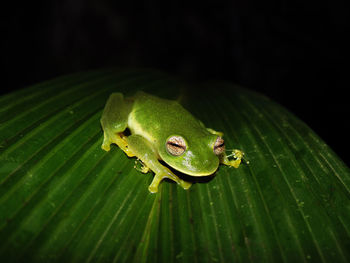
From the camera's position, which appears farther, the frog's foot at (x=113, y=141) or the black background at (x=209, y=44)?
the black background at (x=209, y=44)

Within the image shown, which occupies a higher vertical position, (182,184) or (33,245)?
(182,184)

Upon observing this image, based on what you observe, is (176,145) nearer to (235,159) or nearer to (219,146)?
(219,146)

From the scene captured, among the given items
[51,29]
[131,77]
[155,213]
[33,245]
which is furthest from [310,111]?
[51,29]

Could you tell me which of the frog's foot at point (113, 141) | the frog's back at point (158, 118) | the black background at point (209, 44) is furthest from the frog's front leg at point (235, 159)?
the black background at point (209, 44)

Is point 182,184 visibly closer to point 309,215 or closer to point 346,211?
point 309,215

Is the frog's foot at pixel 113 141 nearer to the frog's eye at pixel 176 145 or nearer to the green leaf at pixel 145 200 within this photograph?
the green leaf at pixel 145 200

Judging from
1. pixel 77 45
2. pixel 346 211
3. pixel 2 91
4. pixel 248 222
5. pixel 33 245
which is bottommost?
pixel 33 245
